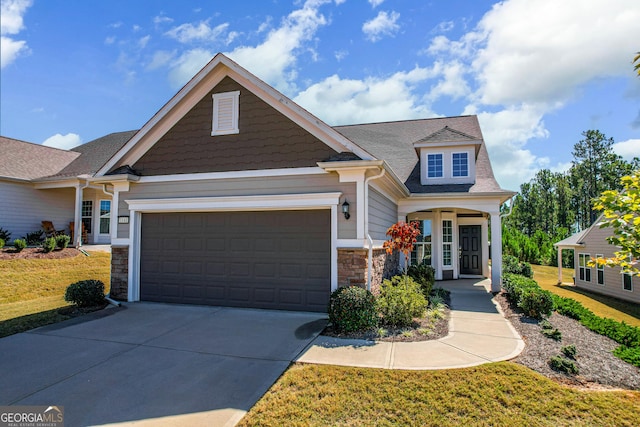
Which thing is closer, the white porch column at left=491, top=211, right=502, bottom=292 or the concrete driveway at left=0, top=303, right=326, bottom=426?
the concrete driveway at left=0, top=303, right=326, bottom=426

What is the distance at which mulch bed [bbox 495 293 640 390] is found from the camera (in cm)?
483

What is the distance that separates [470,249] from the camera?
602 inches

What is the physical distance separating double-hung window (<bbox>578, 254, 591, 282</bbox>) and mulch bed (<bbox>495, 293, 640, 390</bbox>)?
11046 millimetres

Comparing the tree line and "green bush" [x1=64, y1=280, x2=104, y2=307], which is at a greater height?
the tree line

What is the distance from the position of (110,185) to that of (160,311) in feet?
13.5

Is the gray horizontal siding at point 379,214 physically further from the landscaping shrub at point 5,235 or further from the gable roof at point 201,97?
the landscaping shrub at point 5,235

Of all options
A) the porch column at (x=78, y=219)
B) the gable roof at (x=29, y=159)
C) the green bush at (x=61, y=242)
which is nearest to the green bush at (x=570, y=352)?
the green bush at (x=61, y=242)

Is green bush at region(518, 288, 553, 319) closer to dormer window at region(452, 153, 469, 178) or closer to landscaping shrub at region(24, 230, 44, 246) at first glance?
dormer window at region(452, 153, 469, 178)

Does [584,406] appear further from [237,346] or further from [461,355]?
[237,346]

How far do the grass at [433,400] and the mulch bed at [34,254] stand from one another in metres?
12.6

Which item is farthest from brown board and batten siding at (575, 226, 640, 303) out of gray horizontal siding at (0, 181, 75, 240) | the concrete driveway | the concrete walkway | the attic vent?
gray horizontal siding at (0, 181, 75, 240)

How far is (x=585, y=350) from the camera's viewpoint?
237 inches

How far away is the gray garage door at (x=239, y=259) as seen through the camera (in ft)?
27.1

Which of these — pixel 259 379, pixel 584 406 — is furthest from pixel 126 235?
pixel 584 406
